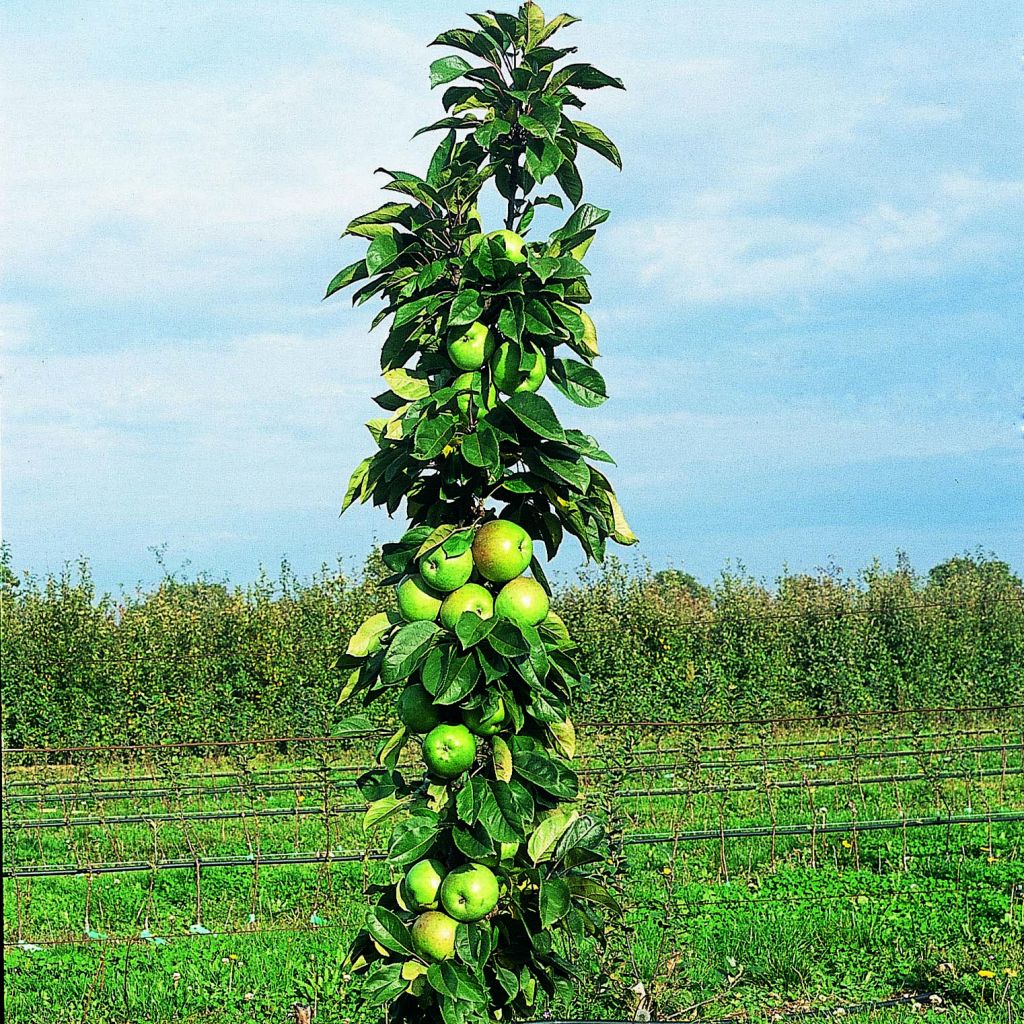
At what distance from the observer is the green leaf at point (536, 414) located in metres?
1.69

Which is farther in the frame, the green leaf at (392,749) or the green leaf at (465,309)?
the green leaf at (392,749)

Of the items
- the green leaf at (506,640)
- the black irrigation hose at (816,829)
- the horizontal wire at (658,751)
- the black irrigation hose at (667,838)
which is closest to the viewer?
the green leaf at (506,640)

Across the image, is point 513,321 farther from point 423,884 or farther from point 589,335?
point 423,884

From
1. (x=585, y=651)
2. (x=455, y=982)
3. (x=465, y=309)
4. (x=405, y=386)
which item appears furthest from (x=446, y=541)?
(x=585, y=651)

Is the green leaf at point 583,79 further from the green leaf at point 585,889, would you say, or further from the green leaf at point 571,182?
the green leaf at point 585,889

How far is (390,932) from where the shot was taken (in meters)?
1.77

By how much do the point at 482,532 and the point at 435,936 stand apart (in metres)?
0.66

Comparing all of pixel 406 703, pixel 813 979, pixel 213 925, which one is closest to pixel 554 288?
pixel 406 703

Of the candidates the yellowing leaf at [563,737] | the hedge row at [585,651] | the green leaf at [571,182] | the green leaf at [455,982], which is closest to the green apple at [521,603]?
the yellowing leaf at [563,737]

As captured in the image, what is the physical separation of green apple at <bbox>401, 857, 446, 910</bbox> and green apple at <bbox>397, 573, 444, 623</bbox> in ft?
1.34

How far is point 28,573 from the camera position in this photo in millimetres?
12781

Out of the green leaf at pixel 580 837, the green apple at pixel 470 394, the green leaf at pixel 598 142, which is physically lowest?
the green leaf at pixel 580 837

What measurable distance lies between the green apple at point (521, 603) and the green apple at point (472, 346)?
0.37 meters

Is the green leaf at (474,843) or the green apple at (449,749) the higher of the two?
the green apple at (449,749)
